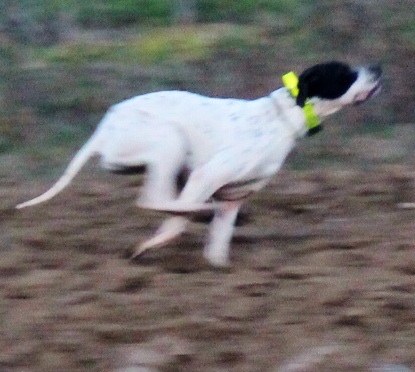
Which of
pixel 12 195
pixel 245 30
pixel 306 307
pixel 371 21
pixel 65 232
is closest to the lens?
pixel 306 307

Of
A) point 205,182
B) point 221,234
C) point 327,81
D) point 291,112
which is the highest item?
point 327,81

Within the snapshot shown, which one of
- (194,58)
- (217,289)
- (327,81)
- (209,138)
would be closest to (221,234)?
(217,289)

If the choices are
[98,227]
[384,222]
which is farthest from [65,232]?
[384,222]

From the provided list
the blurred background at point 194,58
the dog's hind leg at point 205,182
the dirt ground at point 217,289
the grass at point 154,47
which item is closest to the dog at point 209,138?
the dog's hind leg at point 205,182

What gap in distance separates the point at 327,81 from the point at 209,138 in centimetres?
64

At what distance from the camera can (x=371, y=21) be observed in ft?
28.5

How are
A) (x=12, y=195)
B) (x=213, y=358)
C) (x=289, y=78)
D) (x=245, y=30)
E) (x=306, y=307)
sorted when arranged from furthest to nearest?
(x=245, y=30) < (x=12, y=195) < (x=289, y=78) < (x=306, y=307) < (x=213, y=358)

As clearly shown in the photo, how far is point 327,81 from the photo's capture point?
5.23 meters

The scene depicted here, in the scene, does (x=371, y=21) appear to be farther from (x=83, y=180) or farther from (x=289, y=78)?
(x=289, y=78)

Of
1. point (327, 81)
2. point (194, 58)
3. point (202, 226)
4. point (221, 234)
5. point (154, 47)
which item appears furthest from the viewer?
point (154, 47)

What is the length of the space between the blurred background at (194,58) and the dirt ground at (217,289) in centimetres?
110

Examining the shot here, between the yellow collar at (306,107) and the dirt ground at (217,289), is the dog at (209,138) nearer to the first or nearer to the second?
the yellow collar at (306,107)

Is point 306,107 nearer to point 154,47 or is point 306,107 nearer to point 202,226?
point 202,226

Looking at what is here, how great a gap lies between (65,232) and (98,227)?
8.2 inches
